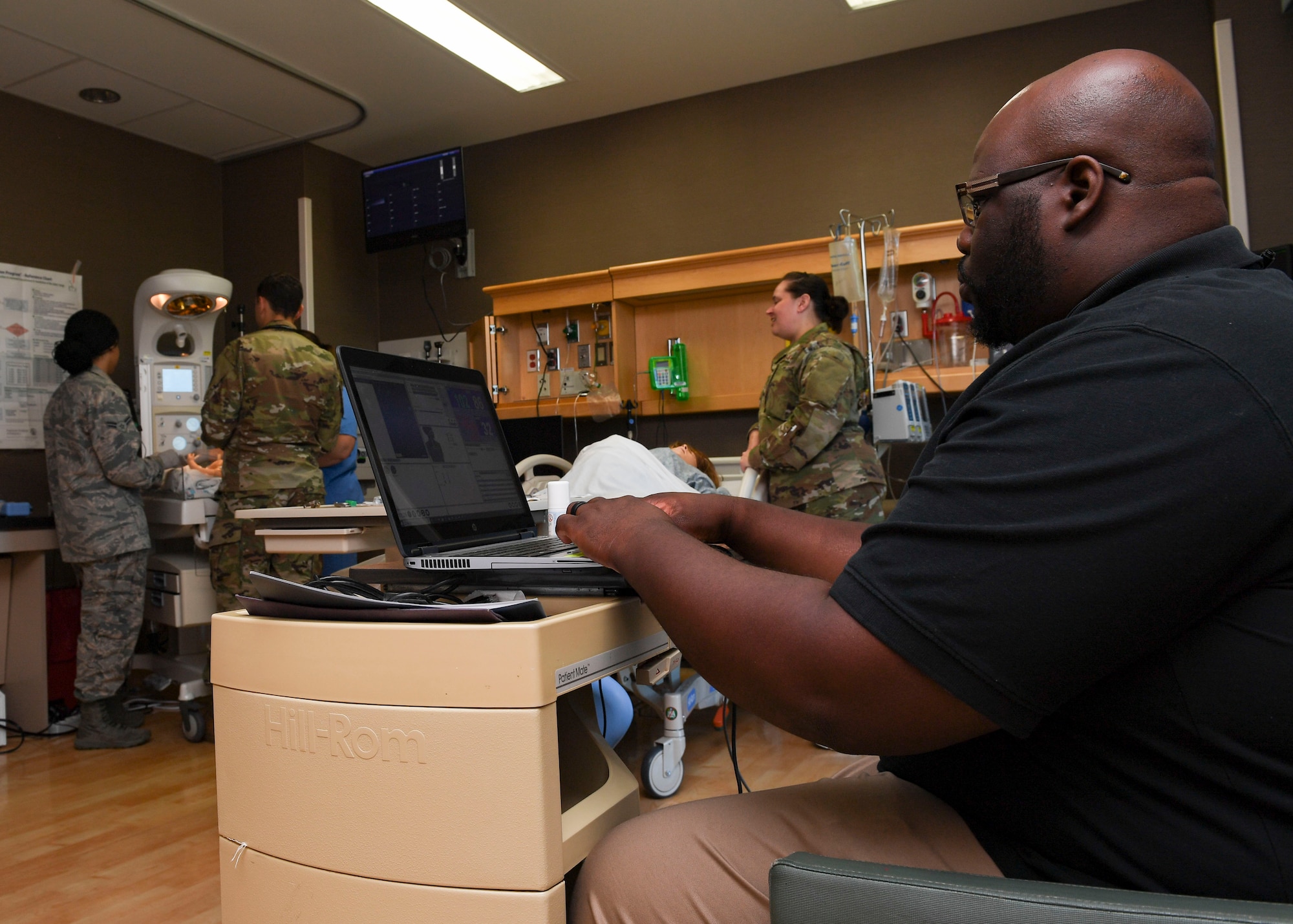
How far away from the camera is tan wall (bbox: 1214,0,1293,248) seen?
11.7 feet

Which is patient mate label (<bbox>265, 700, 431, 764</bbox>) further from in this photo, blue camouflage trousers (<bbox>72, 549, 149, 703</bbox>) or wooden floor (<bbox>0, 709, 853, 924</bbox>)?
blue camouflage trousers (<bbox>72, 549, 149, 703</bbox>)

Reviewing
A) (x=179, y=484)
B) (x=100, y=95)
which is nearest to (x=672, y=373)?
(x=179, y=484)

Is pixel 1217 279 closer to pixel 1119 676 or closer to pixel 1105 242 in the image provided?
pixel 1105 242

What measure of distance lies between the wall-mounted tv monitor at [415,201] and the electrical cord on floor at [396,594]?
4.34 metres

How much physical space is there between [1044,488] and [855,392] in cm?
272

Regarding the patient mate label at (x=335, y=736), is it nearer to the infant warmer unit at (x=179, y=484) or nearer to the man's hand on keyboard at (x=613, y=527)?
the man's hand on keyboard at (x=613, y=527)

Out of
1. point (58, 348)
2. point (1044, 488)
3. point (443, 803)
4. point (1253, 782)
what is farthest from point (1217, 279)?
point (58, 348)

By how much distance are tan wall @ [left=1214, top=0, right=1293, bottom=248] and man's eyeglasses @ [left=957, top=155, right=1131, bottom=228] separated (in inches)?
141

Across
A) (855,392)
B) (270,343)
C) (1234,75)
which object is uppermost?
(1234,75)

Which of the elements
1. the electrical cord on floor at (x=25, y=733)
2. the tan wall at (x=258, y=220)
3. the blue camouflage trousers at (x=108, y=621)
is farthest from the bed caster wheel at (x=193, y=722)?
the tan wall at (x=258, y=220)

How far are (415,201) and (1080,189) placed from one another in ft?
16.3

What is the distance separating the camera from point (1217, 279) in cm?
64

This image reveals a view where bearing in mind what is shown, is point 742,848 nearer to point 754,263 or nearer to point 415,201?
point 754,263

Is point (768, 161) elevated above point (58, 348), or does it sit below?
above
